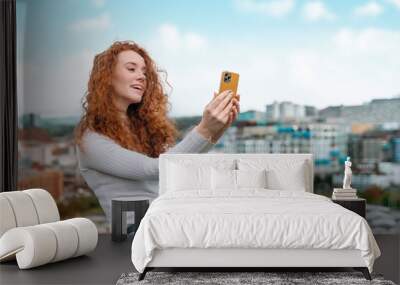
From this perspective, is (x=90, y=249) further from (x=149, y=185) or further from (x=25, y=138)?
(x=25, y=138)

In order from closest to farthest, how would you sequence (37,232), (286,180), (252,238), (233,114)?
(252,238)
(37,232)
(286,180)
(233,114)

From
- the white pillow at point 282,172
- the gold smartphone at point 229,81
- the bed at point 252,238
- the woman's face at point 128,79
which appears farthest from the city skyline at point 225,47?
the bed at point 252,238

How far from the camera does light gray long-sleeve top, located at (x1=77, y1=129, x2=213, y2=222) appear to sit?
24.2ft

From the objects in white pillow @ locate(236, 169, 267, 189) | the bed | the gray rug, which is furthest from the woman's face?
the gray rug

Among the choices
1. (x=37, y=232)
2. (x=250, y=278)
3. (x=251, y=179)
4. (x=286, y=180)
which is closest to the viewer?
(x=250, y=278)

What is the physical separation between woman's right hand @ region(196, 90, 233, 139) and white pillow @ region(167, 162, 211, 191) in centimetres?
100

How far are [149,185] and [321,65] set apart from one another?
237 centimetres

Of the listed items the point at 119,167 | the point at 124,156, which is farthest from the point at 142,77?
the point at 119,167

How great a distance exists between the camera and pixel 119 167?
24.2ft

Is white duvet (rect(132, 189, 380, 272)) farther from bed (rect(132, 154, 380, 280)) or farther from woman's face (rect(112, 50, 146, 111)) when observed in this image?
woman's face (rect(112, 50, 146, 111))

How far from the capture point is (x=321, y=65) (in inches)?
293

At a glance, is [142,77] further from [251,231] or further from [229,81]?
[251,231]

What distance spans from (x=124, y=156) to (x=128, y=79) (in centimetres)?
88

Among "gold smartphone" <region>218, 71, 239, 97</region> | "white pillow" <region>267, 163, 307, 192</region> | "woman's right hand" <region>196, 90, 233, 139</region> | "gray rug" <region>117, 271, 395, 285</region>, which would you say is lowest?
"gray rug" <region>117, 271, 395, 285</region>
